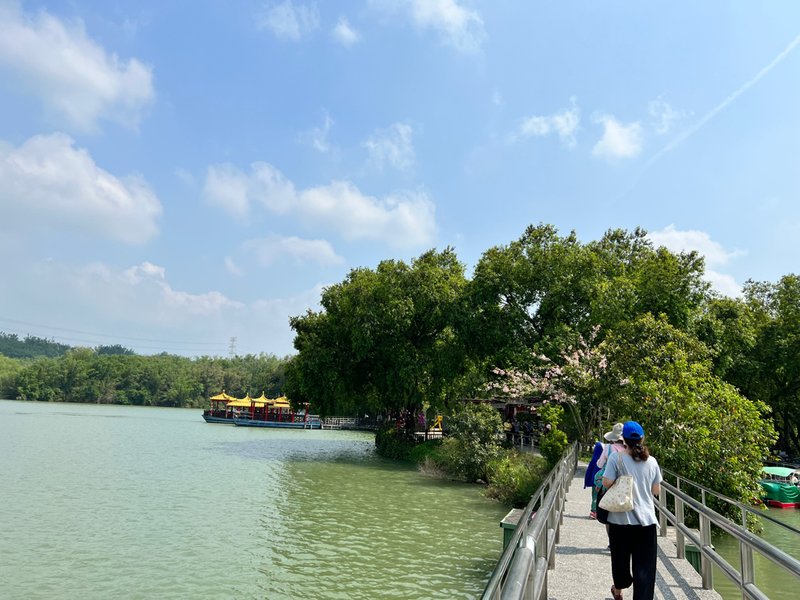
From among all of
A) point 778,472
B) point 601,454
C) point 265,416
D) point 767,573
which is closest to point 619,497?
point 601,454

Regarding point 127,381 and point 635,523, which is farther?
point 127,381

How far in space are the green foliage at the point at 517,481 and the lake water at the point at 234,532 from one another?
0.73 meters

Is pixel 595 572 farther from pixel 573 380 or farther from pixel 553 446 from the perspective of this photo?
pixel 573 380

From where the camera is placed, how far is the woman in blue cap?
582 centimetres

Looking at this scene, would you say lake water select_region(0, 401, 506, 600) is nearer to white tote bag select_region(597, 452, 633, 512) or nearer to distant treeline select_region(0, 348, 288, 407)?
white tote bag select_region(597, 452, 633, 512)

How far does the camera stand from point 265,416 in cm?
8469

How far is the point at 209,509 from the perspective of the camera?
19.4 meters

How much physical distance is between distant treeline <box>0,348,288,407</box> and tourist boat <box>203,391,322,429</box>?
166ft

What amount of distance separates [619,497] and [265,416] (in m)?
83.3

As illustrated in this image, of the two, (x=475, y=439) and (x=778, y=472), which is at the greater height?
(x=475, y=439)

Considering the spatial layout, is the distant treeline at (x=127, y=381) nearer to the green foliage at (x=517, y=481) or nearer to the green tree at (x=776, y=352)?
the green tree at (x=776, y=352)

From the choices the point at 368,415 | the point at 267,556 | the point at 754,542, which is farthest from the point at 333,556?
the point at 368,415

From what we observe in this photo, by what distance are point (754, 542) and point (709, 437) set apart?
13168mm

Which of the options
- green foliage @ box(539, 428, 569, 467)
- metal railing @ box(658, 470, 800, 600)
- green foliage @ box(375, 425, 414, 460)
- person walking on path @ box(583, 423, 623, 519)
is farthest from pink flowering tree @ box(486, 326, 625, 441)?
metal railing @ box(658, 470, 800, 600)
